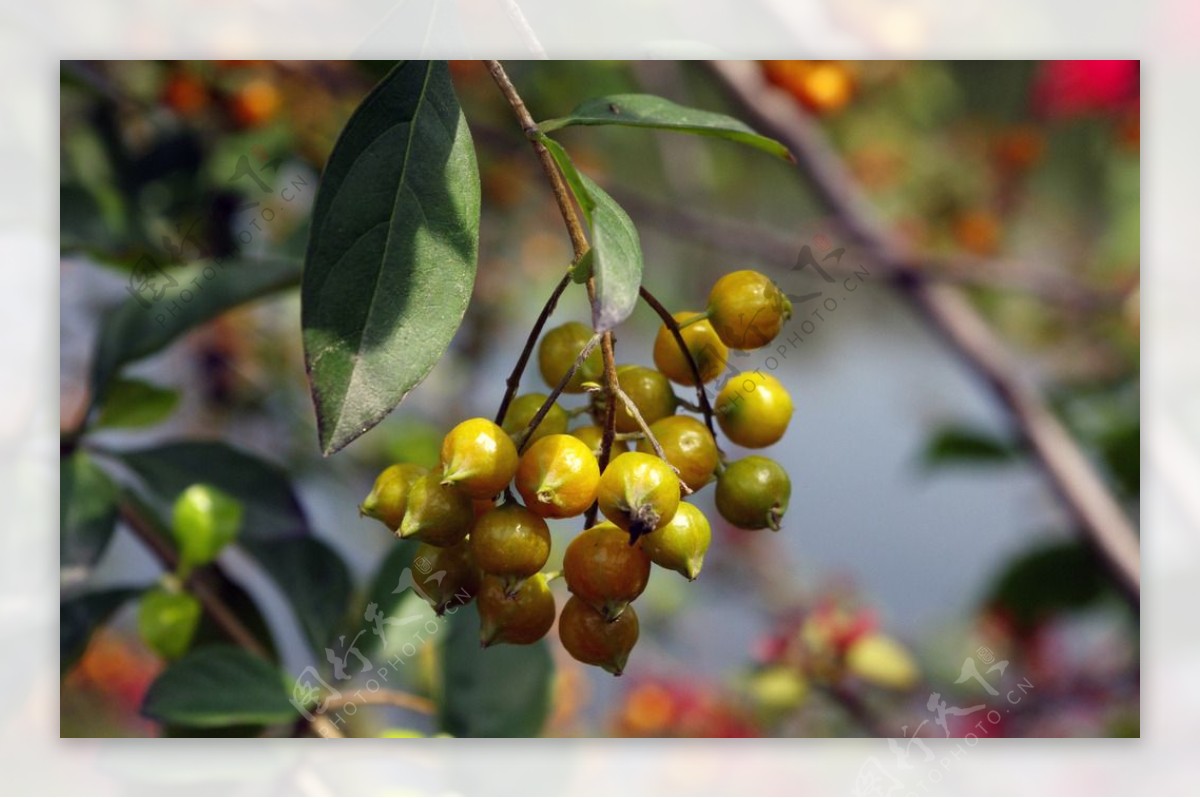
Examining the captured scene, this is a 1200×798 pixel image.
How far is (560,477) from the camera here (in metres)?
0.50

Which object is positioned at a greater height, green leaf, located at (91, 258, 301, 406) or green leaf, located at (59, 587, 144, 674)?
green leaf, located at (91, 258, 301, 406)

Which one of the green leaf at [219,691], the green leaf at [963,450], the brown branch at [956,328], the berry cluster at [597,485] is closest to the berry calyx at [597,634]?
the berry cluster at [597,485]

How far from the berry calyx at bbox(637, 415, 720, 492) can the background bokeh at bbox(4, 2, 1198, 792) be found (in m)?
0.47

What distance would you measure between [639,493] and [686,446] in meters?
0.07

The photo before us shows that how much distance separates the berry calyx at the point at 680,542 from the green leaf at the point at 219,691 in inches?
16.9

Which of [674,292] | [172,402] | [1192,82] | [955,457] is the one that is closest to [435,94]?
[172,402]

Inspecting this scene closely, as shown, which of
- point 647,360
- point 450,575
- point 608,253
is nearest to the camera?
point 608,253

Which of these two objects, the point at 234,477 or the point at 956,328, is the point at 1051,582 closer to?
the point at 956,328

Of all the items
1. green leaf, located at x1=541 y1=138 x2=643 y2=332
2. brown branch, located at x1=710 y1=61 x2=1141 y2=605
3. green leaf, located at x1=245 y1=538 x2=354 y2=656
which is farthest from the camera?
brown branch, located at x1=710 y1=61 x2=1141 y2=605

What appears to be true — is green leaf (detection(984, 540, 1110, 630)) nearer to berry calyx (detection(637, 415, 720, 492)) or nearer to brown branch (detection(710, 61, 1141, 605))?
brown branch (detection(710, 61, 1141, 605))

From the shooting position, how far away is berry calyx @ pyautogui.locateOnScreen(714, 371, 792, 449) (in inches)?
23.2

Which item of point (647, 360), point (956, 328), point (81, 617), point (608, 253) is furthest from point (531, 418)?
point (647, 360)

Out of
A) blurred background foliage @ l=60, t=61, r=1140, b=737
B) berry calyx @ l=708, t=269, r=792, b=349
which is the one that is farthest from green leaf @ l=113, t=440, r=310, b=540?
berry calyx @ l=708, t=269, r=792, b=349

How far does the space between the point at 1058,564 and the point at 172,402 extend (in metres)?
1.11
